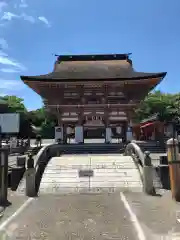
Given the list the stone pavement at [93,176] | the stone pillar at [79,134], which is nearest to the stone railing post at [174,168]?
the stone pavement at [93,176]

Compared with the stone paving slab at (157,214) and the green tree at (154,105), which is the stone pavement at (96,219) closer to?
the stone paving slab at (157,214)

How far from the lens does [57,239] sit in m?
6.20

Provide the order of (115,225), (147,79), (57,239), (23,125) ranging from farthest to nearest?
1. (23,125)
2. (147,79)
3. (115,225)
4. (57,239)

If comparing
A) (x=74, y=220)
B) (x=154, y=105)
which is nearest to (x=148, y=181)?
(x=74, y=220)

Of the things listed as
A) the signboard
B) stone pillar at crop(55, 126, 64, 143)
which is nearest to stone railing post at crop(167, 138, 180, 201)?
the signboard

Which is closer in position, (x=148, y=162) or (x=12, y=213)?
(x=12, y=213)

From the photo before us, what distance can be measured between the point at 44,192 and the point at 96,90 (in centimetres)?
1627

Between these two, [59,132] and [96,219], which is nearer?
[96,219]

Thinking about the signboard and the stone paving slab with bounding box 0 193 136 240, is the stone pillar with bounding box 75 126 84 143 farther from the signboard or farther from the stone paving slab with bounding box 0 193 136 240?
the stone paving slab with bounding box 0 193 136 240

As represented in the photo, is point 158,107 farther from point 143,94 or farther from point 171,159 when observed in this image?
point 171,159

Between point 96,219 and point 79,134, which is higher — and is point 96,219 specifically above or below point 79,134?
below

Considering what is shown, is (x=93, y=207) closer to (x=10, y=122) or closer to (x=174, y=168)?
(x=174, y=168)

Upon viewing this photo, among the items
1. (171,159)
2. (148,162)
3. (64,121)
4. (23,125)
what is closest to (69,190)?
(148,162)

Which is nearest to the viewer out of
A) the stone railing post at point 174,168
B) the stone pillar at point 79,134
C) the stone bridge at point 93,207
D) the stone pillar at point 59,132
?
the stone bridge at point 93,207
